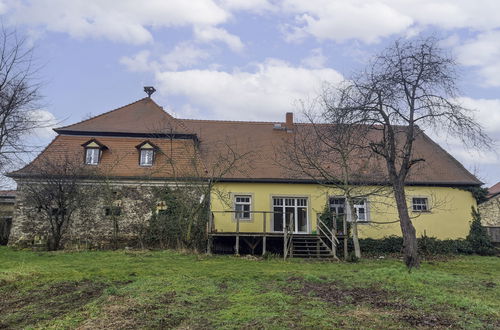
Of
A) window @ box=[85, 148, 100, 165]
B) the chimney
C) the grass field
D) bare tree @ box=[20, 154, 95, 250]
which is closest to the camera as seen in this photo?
the grass field

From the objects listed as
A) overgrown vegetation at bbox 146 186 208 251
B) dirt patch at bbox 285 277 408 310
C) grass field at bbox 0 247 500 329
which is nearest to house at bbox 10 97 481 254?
overgrown vegetation at bbox 146 186 208 251

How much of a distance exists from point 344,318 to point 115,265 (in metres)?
7.94

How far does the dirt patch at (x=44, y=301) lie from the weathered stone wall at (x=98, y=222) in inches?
397

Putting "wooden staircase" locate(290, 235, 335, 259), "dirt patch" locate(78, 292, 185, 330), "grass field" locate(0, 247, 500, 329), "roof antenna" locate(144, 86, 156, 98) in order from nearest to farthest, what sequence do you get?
"dirt patch" locate(78, 292, 185, 330), "grass field" locate(0, 247, 500, 329), "wooden staircase" locate(290, 235, 335, 259), "roof antenna" locate(144, 86, 156, 98)

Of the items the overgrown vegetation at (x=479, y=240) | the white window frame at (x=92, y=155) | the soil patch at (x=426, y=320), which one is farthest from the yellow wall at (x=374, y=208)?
the soil patch at (x=426, y=320)

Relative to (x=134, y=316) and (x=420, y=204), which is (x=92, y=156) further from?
(x=420, y=204)

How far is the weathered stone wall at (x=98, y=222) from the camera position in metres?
18.0

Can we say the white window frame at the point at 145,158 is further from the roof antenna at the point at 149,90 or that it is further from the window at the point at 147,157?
the roof antenna at the point at 149,90

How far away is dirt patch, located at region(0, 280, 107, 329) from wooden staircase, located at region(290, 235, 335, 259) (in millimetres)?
9373

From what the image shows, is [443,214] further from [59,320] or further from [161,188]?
[59,320]

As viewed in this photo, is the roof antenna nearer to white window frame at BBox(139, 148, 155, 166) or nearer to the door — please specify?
white window frame at BBox(139, 148, 155, 166)

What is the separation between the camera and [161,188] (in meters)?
18.4

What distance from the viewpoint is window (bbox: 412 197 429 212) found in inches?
755

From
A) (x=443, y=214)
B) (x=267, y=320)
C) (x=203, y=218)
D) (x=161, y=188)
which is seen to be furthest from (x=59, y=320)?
(x=443, y=214)
